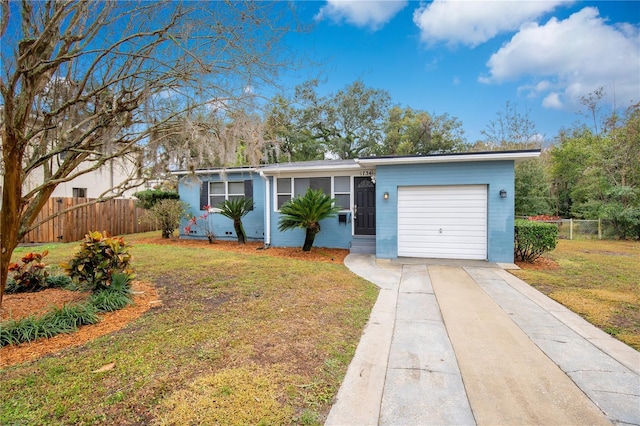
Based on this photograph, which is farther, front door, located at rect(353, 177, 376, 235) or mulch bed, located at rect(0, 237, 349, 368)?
front door, located at rect(353, 177, 376, 235)

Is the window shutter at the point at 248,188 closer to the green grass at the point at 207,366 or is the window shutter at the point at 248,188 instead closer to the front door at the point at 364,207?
the front door at the point at 364,207

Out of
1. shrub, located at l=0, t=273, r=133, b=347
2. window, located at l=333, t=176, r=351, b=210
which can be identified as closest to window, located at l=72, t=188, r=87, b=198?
window, located at l=333, t=176, r=351, b=210

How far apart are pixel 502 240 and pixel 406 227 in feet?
7.92

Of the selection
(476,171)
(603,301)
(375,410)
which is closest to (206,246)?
(476,171)

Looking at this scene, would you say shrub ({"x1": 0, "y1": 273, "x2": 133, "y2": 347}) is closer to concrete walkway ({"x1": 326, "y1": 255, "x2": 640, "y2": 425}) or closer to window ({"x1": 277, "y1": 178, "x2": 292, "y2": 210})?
concrete walkway ({"x1": 326, "y1": 255, "x2": 640, "y2": 425})

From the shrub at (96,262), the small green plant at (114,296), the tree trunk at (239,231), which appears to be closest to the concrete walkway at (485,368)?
the small green plant at (114,296)

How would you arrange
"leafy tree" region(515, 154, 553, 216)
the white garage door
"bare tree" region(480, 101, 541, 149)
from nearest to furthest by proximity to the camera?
the white garage door < "leafy tree" region(515, 154, 553, 216) < "bare tree" region(480, 101, 541, 149)

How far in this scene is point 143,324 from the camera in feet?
12.3

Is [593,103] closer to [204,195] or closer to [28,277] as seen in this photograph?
[204,195]

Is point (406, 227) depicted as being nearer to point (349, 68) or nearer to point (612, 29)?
point (349, 68)

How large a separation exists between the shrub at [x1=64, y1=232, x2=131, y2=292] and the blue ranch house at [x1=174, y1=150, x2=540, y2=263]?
95.3 inches

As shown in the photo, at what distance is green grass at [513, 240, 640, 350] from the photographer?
13.4 feet

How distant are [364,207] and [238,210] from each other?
4.32 m

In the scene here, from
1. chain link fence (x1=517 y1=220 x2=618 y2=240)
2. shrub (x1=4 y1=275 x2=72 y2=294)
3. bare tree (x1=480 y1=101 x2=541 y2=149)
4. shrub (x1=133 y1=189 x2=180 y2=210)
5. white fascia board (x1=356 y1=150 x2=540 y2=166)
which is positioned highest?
bare tree (x1=480 y1=101 x2=541 y2=149)
